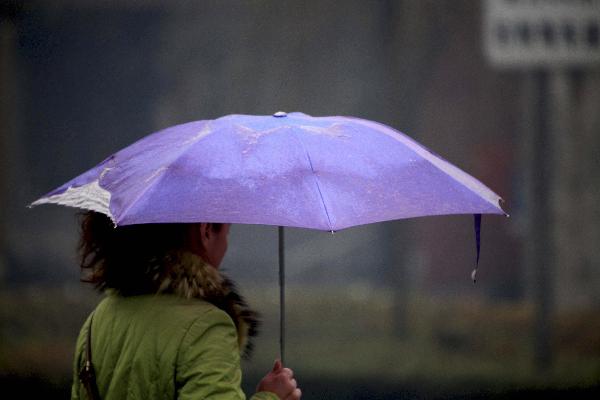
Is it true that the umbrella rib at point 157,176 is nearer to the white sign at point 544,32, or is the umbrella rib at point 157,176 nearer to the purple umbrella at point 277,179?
the purple umbrella at point 277,179

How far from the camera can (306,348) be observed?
814 cm

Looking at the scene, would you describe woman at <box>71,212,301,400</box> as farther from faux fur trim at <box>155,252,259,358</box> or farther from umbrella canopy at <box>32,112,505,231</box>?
umbrella canopy at <box>32,112,505,231</box>

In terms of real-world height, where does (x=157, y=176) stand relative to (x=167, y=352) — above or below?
above

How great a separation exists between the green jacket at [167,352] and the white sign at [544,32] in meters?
6.09

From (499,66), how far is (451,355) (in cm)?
230

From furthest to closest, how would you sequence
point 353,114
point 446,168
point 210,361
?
point 353,114 < point 446,168 < point 210,361

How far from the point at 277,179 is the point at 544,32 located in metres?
6.09

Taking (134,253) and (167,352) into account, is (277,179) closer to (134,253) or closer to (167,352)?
(134,253)

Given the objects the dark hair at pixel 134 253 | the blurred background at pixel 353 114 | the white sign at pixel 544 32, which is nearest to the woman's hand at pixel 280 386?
the dark hair at pixel 134 253

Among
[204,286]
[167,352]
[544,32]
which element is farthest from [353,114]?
[167,352]

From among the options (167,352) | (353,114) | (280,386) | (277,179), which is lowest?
(280,386)

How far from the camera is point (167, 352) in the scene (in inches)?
84.1

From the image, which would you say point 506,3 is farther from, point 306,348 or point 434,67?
point 306,348

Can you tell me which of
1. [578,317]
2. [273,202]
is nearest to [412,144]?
[273,202]
